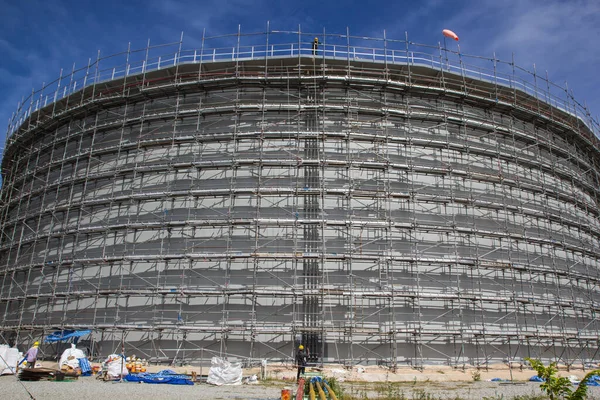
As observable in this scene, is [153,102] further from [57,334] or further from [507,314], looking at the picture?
[507,314]

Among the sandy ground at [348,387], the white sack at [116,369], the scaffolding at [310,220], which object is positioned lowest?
the sandy ground at [348,387]

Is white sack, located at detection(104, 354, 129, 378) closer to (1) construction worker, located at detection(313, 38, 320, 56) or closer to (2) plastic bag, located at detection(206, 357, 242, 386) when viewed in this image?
(2) plastic bag, located at detection(206, 357, 242, 386)

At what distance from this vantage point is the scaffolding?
18.6 meters

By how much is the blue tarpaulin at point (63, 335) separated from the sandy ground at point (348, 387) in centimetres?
105

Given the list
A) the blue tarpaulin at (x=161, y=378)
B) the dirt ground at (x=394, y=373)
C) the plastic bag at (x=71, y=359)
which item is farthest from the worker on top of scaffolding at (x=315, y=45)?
the plastic bag at (x=71, y=359)

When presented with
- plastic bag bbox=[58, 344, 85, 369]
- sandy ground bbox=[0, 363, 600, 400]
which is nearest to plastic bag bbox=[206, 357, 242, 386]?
sandy ground bbox=[0, 363, 600, 400]

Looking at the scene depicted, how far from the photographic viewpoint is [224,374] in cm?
1448

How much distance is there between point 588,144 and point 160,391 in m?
25.6

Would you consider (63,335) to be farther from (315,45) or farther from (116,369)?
(315,45)

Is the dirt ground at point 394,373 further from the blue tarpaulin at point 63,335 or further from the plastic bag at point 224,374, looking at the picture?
the plastic bag at point 224,374

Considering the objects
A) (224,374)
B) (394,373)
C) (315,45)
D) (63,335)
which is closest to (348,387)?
(224,374)

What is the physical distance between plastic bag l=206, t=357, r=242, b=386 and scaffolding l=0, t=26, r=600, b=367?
3170 mm

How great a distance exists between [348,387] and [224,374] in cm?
380

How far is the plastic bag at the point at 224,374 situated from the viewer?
14430mm
